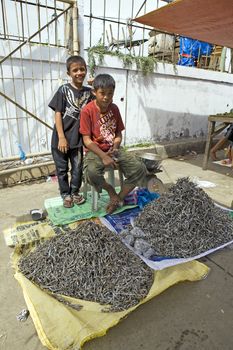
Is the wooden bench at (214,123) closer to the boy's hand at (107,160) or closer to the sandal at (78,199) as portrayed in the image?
the boy's hand at (107,160)

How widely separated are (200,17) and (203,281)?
3.29 meters

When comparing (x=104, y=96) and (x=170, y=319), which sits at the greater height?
(x=104, y=96)

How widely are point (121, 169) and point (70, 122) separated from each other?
0.80 m

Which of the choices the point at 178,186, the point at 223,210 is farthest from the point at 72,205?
the point at 223,210

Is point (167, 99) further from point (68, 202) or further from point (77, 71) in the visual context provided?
point (68, 202)

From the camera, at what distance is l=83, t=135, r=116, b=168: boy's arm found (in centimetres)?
279

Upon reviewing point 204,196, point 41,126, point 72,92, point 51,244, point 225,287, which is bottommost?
point 225,287

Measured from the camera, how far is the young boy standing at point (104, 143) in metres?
2.73

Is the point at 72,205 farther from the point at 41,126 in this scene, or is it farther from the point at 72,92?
the point at 41,126

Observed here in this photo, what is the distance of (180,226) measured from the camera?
8.06ft

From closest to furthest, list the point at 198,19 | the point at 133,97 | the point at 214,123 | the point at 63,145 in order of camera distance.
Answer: the point at 63,145
the point at 198,19
the point at 214,123
the point at 133,97

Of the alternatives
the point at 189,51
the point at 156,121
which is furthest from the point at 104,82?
the point at 189,51

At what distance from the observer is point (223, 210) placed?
311cm

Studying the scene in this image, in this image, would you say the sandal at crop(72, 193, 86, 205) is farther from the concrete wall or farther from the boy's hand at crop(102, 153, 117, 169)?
the concrete wall
